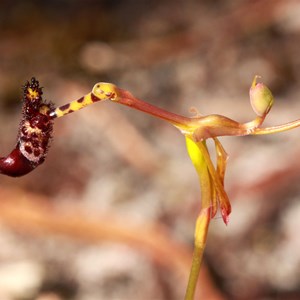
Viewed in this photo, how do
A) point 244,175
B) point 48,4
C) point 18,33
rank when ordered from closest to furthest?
1. point 244,175
2. point 18,33
3. point 48,4

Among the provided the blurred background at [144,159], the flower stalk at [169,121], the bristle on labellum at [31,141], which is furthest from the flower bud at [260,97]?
the blurred background at [144,159]

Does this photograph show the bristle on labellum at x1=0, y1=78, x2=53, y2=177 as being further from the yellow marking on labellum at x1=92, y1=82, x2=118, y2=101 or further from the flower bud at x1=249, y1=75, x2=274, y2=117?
the flower bud at x1=249, y1=75, x2=274, y2=117

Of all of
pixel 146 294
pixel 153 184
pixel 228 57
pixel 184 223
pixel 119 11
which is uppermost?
pixel 119 11

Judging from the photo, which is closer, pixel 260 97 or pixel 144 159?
pixel 260 97

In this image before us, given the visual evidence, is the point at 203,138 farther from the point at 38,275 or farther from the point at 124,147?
the point at 124,147

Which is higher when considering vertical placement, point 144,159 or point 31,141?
point 144,159

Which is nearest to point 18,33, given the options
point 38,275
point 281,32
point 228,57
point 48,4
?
point 48,4

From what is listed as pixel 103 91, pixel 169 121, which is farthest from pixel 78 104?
pixel 169 121

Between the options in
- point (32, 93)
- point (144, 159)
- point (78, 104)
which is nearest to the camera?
point (78, 104)

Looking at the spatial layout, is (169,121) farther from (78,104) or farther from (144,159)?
(144,159)
